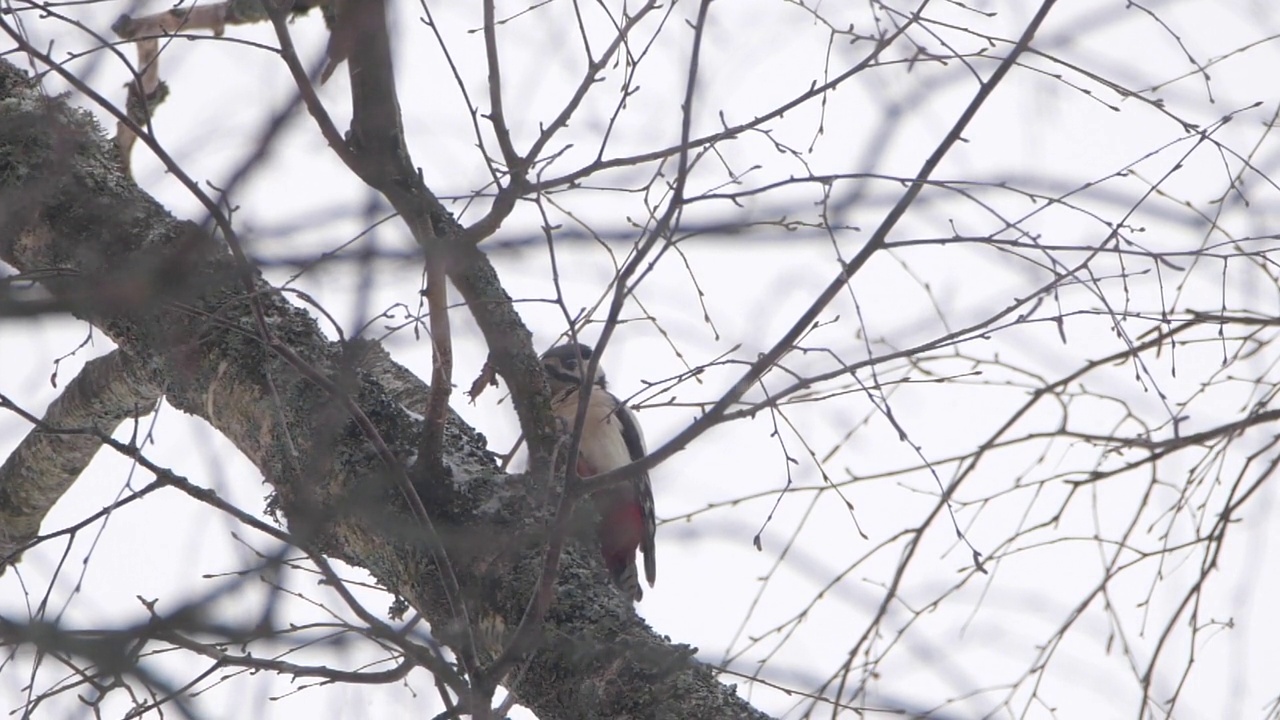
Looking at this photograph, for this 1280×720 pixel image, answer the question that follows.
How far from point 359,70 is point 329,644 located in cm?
119

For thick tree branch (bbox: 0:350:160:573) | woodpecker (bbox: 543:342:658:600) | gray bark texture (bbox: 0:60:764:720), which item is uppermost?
woodpecker (bbox: 543:342:658:600)

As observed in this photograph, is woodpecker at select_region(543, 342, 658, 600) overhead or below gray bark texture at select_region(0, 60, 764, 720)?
overhead

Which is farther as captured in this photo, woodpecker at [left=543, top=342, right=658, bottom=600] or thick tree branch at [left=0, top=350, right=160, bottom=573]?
woodpecker at [left=543, top=342, right=658, bottom=600]

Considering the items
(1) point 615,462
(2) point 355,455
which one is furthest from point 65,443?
(1) point 615,462

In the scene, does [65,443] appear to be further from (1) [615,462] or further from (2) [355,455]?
(1) [615,462]

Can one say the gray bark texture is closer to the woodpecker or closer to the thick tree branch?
the thick tree branch

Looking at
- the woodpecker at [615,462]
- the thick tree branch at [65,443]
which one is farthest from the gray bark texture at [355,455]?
the woodpecker at [615,462]

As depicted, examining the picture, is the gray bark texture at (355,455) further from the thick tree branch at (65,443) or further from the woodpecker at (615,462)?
the woodpecker at (615,462)

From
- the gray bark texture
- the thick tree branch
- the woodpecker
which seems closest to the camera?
the gray bark texture

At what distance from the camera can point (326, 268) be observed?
1511 millimetres

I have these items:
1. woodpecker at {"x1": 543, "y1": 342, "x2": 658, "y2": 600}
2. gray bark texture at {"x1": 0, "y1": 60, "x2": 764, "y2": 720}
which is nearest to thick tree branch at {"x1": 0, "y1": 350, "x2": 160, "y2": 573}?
gray bark texture at {"x1": 0, "y1": 60, "x2": 764, "y2": 720}

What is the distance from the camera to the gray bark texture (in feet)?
8.41

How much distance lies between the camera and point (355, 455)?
2.85m

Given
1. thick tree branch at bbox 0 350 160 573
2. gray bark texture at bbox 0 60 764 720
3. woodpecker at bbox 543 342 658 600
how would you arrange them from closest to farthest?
gray bark texture at bbox 0 60 764 720, thick tree branch at bbox 0 350 160 573, woodpecker at bbox 543 342 658 600
